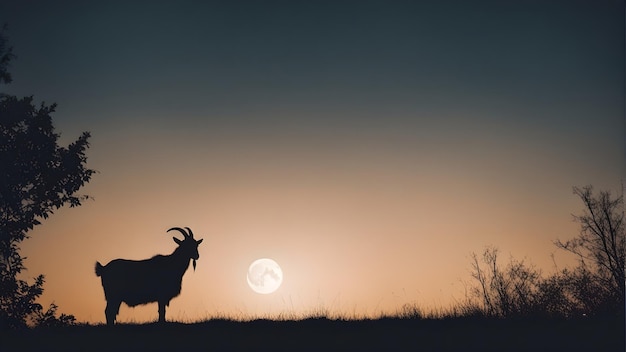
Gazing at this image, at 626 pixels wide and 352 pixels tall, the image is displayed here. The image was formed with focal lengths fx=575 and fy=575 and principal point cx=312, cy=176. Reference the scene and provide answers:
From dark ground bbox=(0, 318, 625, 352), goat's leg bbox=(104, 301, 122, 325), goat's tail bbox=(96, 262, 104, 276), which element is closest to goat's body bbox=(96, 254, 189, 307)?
goat's tail bbox=(96, 262, 104, 276)

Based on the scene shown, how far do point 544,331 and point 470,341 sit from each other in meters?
2.61

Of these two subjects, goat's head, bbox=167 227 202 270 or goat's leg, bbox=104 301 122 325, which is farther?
goat's head, bbox=167 227 202 270

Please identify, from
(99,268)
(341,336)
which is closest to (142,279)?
(99,268)

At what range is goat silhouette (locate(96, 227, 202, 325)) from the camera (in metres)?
21.7

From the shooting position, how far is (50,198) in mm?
18094

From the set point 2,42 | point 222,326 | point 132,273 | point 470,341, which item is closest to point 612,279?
point 470,341

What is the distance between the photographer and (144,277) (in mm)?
22125

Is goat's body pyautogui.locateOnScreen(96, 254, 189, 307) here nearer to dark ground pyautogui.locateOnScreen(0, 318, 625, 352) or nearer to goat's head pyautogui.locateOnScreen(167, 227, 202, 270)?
goat's head pyautogui.locateOnScreen(167, 227, 202, 270)

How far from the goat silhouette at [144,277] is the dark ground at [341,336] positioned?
201 inches

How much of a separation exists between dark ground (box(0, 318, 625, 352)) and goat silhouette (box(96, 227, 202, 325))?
5.11 m

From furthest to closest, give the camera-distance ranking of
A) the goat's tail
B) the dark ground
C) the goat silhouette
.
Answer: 1. the goat's tail
2. the goat silhouette
3. the dark ground

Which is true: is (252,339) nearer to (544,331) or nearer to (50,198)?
(544,331)

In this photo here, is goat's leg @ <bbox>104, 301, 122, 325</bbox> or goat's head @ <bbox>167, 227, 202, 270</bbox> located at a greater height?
goat's head @ <bbox>167, 227, 202, 270</bbox>

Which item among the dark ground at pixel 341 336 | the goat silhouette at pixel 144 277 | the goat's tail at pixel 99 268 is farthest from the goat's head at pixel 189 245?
the dark ground at pixel 341 336
